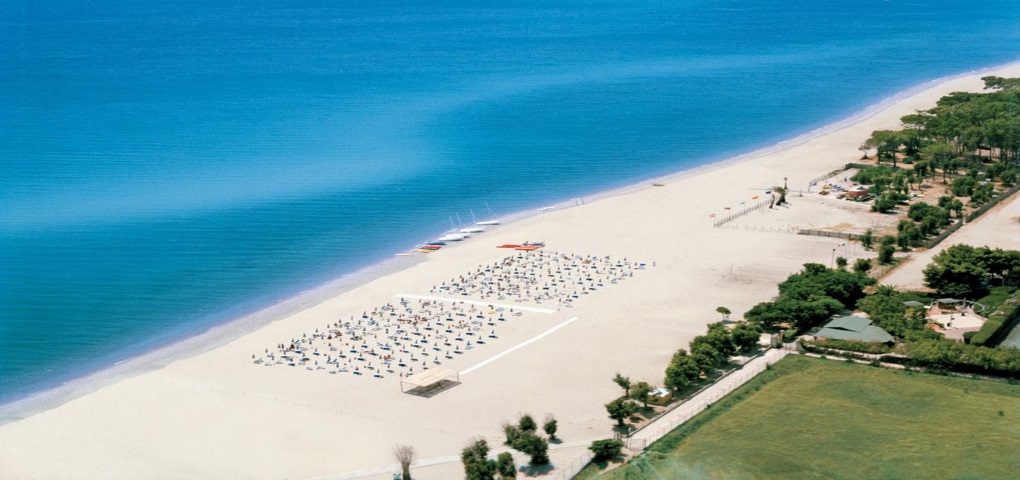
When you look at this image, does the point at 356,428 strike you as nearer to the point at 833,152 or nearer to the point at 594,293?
the point at 594,293

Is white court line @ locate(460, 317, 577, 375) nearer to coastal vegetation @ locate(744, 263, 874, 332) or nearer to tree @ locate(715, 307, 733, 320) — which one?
tree @ locate(715, 307, 733, 320)

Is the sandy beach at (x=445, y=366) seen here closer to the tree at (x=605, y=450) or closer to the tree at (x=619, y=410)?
the tree at (x=619, y=410)

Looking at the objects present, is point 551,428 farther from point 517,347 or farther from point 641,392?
point 517,347

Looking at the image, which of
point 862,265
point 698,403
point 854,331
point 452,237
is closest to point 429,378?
point 698,403

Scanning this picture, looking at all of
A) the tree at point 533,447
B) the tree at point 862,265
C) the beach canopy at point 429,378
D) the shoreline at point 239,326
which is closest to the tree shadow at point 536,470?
the tree at point 533,447

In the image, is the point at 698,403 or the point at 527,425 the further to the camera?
the point at 698,403

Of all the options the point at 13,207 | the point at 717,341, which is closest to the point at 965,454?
the point at 717,341
